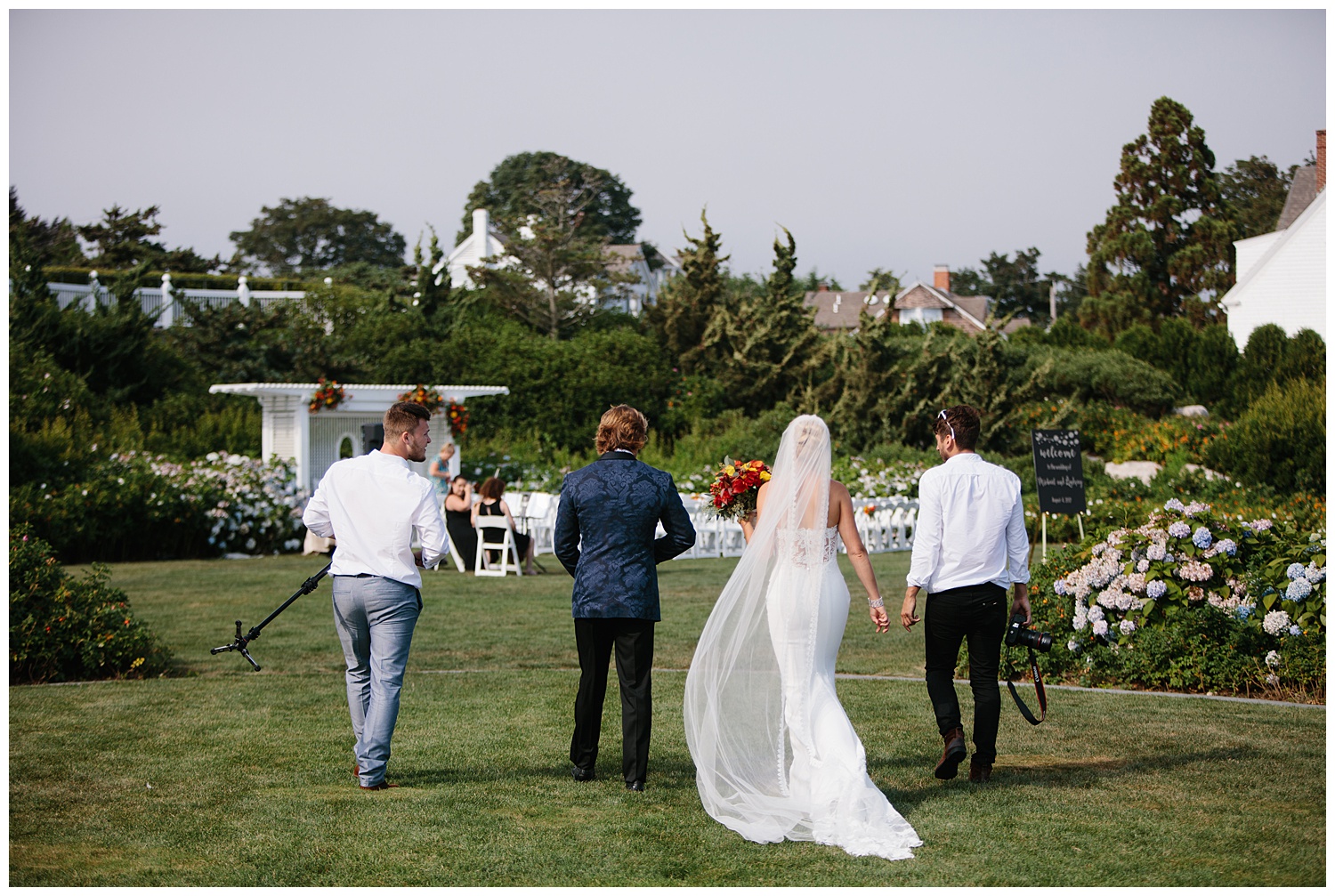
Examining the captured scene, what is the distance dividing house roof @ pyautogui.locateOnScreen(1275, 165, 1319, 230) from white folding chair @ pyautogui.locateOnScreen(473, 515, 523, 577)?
26857 mm

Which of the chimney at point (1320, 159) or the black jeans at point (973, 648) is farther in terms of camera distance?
the chimney at point (1320, 159)


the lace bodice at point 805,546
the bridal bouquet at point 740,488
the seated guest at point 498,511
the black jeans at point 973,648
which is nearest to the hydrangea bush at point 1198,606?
the black jeans at point 973,648

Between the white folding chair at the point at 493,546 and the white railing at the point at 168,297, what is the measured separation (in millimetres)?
16719

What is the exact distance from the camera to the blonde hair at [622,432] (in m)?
6.02

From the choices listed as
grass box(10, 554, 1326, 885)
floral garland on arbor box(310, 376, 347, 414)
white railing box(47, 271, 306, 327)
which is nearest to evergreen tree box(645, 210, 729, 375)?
white railing box(47, 271, 306, 327)

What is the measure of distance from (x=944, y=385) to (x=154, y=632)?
21.1 meters

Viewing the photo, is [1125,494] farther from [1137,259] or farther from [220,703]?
[1137,259]

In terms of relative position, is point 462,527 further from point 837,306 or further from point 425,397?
point 837,306

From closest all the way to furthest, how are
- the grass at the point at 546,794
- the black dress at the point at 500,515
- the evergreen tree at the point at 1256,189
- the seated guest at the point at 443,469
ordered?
the grass at the point at 546,794, the black dress at the point at 500,515, the seated guest at the point at 443,469, the evergreen tree at the point at 1256,189

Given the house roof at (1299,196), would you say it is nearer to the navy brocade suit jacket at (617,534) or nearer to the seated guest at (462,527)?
the seated guest at (462,527)

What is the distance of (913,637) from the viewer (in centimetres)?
1061

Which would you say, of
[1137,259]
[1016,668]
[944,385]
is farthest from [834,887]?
[1137,259]

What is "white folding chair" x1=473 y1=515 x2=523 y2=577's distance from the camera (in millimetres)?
15828

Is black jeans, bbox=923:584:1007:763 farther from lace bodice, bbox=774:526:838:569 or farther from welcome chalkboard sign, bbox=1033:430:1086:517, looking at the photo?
welcome chalkboard sign, bbox=1033:430:1086:517
